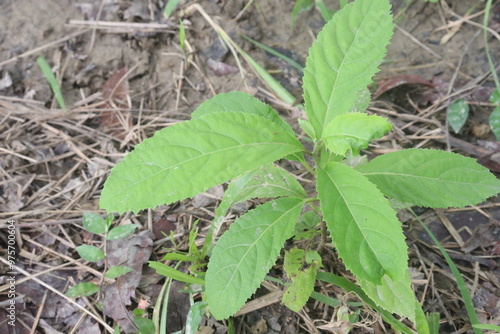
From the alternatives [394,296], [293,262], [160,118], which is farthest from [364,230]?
[160,118]

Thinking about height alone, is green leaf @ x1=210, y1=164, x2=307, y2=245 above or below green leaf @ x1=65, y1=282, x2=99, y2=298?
above

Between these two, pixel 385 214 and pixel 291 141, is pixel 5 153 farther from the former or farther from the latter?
pixel 385 214

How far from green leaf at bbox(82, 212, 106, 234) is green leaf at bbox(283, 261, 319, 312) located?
3.37 feet

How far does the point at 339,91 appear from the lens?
153cm

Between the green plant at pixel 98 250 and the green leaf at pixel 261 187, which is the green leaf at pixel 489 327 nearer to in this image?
the green leaf at pixel 261 187

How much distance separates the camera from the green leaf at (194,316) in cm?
177

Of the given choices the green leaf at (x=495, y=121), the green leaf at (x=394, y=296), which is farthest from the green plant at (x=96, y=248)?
the green leaf at (x=495, y=121)

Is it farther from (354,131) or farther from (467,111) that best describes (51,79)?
(467,111)

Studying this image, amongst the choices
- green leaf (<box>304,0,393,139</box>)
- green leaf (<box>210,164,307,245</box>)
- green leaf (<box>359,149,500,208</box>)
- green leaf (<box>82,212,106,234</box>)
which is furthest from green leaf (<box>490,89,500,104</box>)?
green leaf (<box>82,212,106,234</box>)

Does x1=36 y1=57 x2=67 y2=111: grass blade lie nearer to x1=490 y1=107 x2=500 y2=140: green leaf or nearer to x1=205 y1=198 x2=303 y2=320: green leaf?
x1=205 y1=198 x2=303 y2=320: green leaf

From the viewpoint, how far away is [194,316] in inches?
70.6

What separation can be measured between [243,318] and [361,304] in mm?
543

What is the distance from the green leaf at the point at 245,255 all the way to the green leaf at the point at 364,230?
292mm

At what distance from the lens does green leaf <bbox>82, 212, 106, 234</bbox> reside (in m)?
2.10
